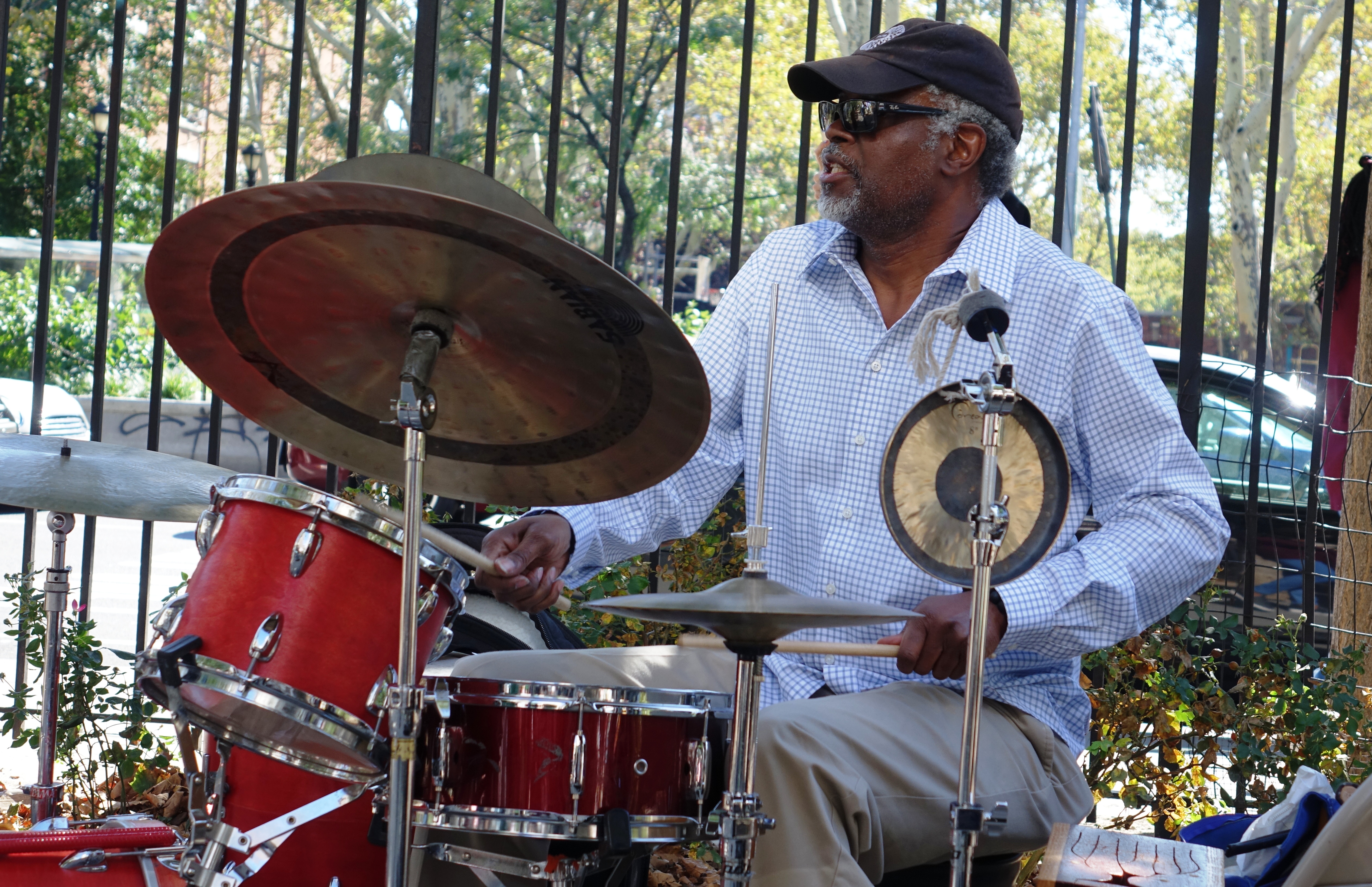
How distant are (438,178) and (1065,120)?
6.68 ft

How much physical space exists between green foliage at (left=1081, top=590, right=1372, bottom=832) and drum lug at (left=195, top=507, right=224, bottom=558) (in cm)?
223

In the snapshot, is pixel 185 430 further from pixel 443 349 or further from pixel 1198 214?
pixel 443 349

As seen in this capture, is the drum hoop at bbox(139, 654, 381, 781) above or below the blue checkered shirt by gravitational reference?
below

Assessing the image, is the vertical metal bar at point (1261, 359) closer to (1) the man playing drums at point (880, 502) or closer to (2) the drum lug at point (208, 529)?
(1) the man playing drums at point (880, 502)

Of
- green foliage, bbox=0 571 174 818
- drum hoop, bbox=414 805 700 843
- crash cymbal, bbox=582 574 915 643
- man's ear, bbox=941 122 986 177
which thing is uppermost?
man's ear, bbox=941 122 986 177

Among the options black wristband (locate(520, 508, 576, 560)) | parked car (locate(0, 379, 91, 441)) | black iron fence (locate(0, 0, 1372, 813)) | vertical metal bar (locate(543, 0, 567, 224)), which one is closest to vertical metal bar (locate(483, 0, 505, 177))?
black iron fence (locate(0, 0, 1372, 813))

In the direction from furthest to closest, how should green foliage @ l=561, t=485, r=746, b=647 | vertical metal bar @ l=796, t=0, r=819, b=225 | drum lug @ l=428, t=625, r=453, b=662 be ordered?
green foliage @ l=561, t=485, r=746, b=647, vertical metal bar @ l=796, t=0, r=819, b=225, drum lug @ l=428, t=625, r=453, b=662

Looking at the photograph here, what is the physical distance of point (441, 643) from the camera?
223 centimetres

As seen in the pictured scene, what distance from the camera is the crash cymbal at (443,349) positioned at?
1.76 meters

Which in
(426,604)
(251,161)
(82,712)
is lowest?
(82,712)

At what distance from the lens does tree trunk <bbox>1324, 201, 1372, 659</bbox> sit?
3.52 meters

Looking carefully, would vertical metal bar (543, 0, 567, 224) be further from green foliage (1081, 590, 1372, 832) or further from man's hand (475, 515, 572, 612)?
green foliage (1081, 590, 1372, 832)

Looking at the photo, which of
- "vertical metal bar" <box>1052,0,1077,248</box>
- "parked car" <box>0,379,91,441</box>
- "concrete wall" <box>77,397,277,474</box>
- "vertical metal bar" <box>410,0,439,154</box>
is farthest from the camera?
"concrete wall" <box>77,397,277,474</box>

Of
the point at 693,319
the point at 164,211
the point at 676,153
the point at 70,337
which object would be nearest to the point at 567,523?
the point at 676,153
